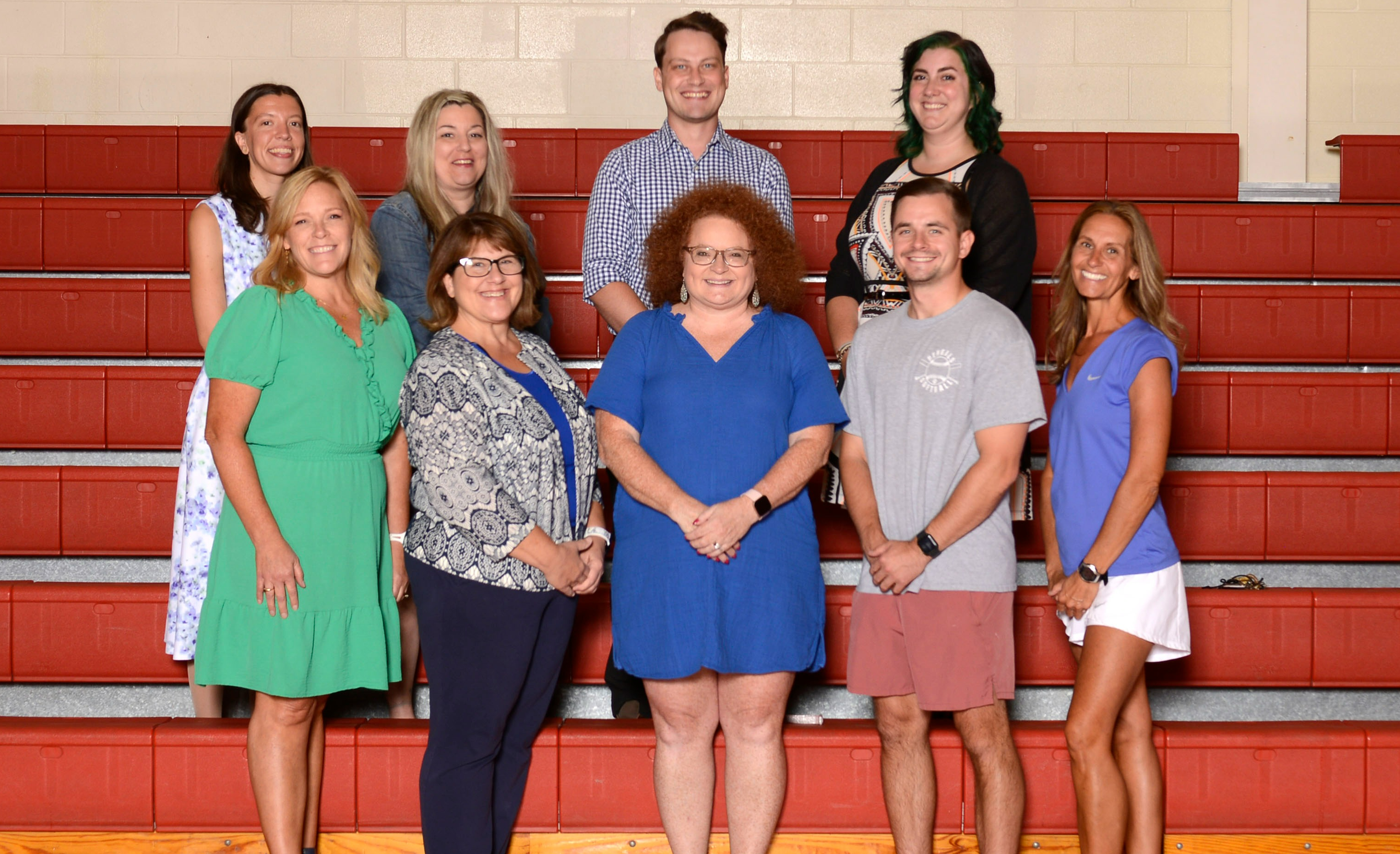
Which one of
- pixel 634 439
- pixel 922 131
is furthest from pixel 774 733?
pixel 922 131

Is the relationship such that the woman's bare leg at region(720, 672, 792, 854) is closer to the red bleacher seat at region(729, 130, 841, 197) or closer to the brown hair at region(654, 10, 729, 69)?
the brown hair at region(654, 10, 729, 69)

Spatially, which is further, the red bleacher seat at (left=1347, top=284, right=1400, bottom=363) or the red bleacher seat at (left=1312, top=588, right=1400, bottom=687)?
the red bleacher seat at (left=1347, top=284, right=1400, bottom=363)

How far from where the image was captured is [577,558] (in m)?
1.93

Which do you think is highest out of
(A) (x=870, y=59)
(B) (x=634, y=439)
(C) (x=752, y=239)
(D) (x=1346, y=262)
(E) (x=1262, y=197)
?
(A) (x=870, y=59)

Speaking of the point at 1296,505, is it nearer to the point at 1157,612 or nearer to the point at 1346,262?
the point at 1157,612

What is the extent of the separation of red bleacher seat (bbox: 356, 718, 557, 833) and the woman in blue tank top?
86 centimetres

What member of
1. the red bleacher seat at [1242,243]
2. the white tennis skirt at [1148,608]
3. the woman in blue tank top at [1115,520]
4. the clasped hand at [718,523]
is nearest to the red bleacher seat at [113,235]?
the clasped hand at [718,523]

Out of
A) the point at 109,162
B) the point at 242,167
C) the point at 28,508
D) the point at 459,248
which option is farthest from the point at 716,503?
the point at 109,162

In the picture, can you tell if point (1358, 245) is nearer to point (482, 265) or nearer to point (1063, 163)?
point (1063, 163)

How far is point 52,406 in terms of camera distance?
9.82ft

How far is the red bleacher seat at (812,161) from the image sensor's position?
4.44 meters

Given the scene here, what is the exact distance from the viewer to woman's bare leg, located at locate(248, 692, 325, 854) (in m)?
1.90

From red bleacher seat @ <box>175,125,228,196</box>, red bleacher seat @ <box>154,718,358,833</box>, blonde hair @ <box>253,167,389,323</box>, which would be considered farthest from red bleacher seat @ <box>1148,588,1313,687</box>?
red bleacher seat @ <box>175,125,228,196</box>

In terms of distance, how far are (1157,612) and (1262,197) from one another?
3.40 meters
